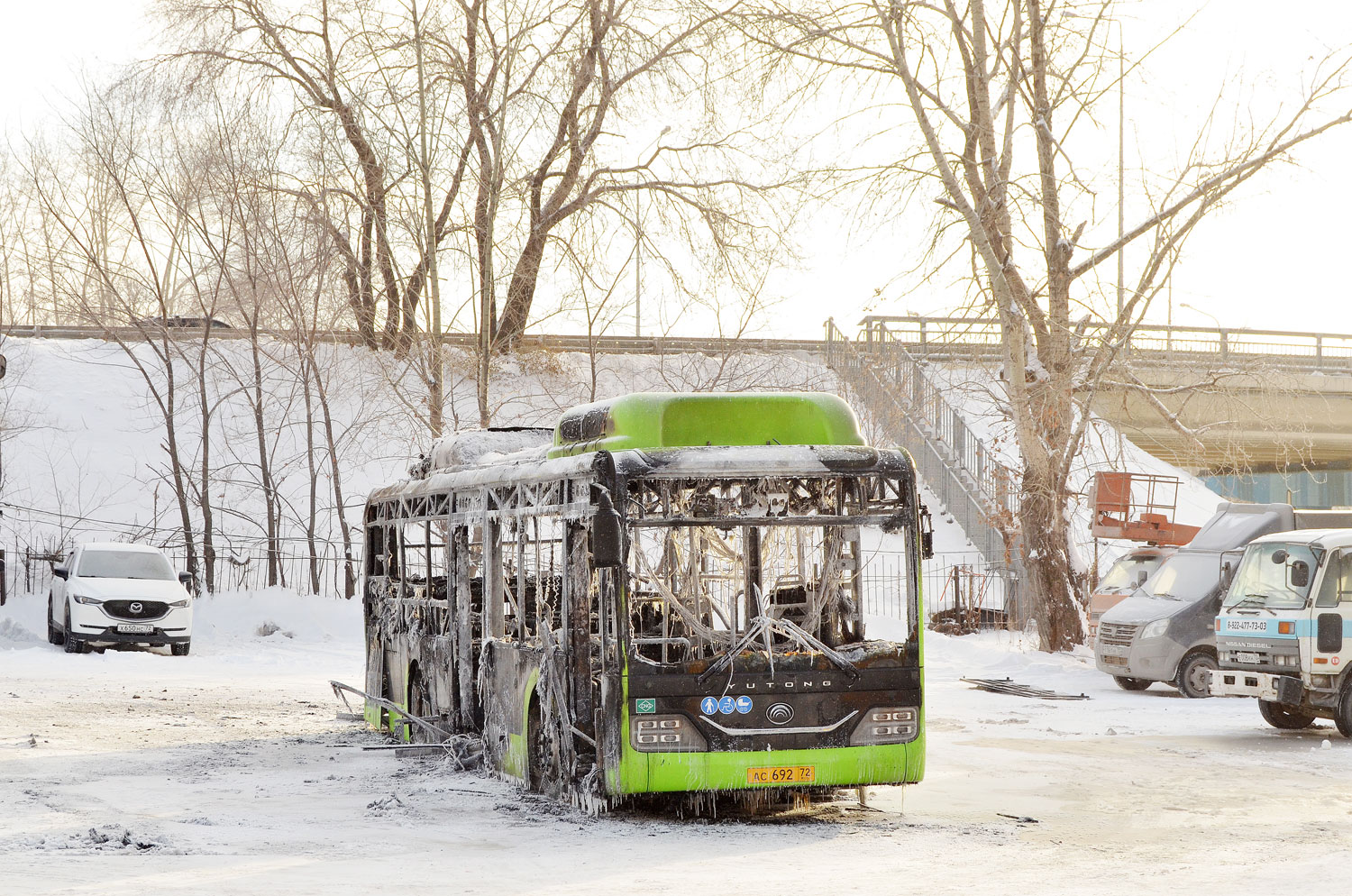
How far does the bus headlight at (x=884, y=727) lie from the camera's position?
31.6ft

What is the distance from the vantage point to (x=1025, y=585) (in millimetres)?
26469

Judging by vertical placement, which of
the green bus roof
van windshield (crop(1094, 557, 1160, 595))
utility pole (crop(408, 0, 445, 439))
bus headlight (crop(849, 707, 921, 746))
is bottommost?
bus headlight (crop(849, 707, 921, 746))

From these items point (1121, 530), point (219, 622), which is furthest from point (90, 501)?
point (1121, 530)

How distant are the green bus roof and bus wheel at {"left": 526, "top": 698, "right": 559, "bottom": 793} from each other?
78.8 inches

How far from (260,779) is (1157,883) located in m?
7.13

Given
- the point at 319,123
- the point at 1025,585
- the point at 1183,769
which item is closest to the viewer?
the point at 1183,769

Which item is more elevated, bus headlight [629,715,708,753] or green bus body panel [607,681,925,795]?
bus headlight [629,715,708,753]

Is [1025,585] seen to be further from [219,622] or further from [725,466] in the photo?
[725,466]

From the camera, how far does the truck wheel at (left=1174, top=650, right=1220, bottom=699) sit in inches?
748

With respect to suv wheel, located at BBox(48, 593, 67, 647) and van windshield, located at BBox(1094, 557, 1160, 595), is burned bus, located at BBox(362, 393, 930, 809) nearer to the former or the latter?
van windshield, located at BBox(1094, 557, 1160, 595)

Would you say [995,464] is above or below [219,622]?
above

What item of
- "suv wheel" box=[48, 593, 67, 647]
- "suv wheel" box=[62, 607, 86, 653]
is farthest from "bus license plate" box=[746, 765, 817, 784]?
"suv wheel" box=[48, 593, 67, 647]

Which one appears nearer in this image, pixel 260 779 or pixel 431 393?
pixel 260 779

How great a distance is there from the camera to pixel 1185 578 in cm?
1986
